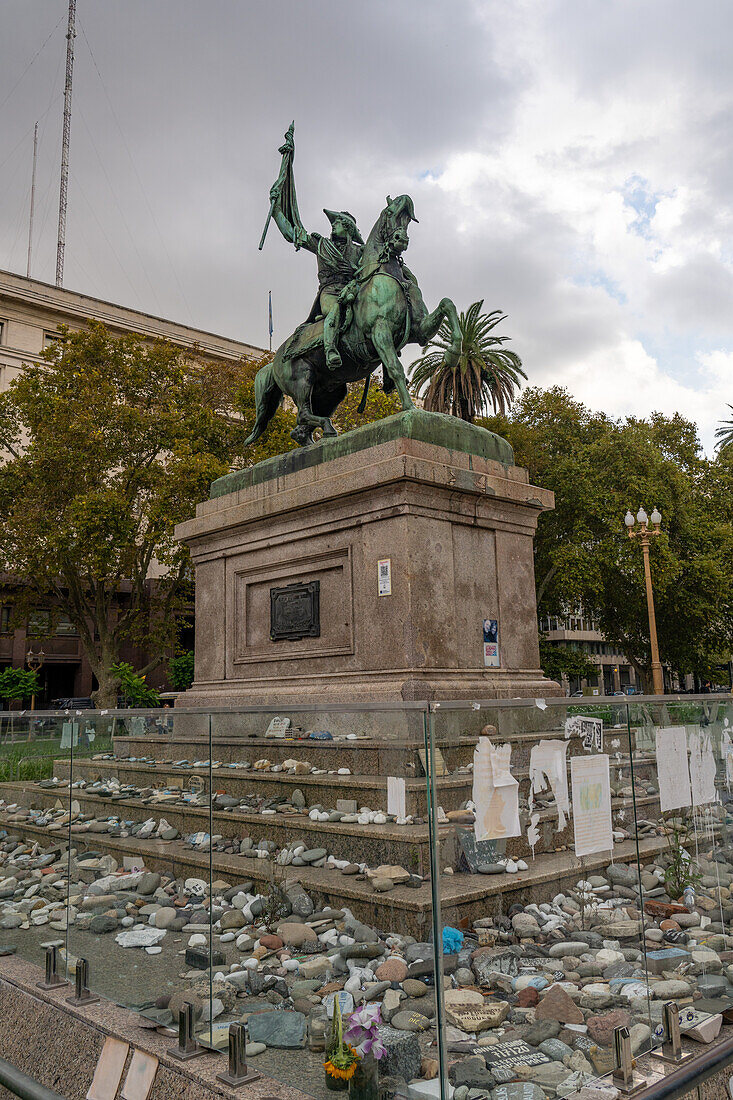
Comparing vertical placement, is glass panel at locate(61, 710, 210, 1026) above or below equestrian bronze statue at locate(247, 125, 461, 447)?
below

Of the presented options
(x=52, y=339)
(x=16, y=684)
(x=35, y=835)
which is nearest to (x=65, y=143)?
(x=52, y=339)

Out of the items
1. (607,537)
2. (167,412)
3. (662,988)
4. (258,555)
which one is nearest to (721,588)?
(607,537)

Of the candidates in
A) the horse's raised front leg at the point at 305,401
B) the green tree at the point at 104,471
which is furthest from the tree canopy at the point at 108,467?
the horse's raised front leg at the point at 305,401

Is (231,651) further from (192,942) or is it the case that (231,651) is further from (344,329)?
(192,942)

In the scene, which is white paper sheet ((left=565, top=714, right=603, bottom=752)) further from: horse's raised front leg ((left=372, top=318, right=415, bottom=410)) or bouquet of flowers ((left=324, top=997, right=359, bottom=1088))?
horse's raised front leg ((left=372, top=318, right=415, bottom=410))

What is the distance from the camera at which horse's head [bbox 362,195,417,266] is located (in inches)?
377

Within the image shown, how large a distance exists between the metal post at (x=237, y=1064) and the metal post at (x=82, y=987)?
118 centimetres

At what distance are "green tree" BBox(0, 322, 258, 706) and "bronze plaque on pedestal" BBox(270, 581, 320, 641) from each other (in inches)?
613

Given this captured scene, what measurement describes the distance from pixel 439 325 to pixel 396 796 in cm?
716

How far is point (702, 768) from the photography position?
436 centimetres

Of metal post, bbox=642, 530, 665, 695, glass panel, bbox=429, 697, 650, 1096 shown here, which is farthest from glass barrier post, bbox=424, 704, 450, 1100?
metal post, bbox=642, 530, 665, 695

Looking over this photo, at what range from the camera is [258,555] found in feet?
34.3

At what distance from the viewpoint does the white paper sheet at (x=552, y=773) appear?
331 centimetres

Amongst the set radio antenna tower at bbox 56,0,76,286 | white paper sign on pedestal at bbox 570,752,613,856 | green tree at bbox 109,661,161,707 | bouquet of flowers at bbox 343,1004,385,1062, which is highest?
radio antenna tower at bbox 56,0,76,286
